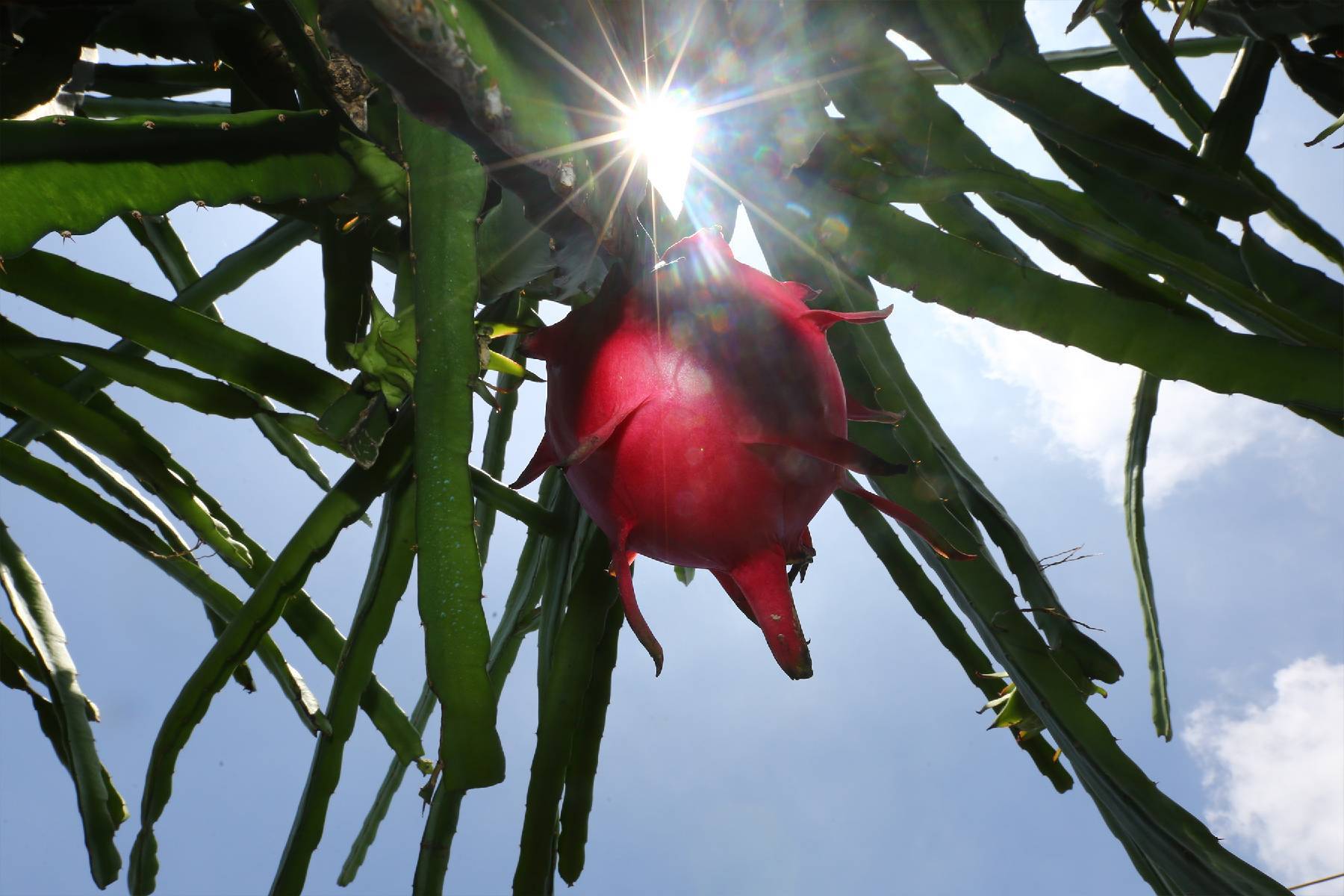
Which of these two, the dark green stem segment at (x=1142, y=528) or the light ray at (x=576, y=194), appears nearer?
the light ray at (x=576, y=194)

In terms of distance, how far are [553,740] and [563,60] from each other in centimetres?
41

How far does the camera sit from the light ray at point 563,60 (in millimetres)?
345

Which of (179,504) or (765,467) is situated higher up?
(179,504)

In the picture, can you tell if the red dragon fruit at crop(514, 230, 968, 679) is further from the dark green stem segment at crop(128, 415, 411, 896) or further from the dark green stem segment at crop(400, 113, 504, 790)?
the dark green stem segment at crop(128, 415, 411, 896)

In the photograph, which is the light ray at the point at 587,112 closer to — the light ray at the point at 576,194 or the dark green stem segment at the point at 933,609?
the light ray at the point at 576,194

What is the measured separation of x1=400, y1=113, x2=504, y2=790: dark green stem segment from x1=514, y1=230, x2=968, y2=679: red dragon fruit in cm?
5

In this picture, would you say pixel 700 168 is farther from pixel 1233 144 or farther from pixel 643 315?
pixel 1233 144

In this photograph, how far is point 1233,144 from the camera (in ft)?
2.30

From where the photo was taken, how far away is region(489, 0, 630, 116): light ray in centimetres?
35

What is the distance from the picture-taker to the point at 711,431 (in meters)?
0.35

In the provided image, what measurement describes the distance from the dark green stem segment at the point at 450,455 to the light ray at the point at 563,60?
0.07 meters

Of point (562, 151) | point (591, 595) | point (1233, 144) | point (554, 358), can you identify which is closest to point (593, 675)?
point (591, 595)

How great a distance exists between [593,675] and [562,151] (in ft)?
1.29

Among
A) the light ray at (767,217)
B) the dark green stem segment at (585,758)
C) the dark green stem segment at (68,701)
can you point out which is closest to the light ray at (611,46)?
the light ray at (767,217)
